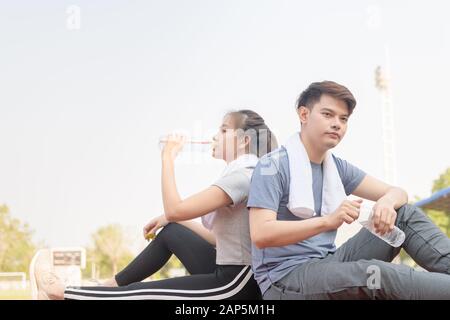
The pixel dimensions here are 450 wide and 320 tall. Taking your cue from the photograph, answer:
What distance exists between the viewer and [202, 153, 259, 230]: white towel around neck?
1.57 m

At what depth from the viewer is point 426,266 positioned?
1367 millimetres

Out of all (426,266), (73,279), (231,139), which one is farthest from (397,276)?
(73,279)

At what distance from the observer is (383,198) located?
4.56ft

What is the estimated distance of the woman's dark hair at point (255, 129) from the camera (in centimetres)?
167

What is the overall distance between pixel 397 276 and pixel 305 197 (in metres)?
0.27

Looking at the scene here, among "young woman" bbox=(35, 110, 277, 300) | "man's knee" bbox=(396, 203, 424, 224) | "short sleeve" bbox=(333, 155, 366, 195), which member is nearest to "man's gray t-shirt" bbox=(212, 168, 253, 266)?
"young woman" bbox=(35, 110, 277, 300)

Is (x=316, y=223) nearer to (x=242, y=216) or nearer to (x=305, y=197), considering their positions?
(x=305, y=197)

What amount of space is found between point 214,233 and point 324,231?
422 millimetres

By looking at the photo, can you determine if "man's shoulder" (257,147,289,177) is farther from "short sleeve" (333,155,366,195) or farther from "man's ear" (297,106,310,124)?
"short sleeve" (333,155,366,195)

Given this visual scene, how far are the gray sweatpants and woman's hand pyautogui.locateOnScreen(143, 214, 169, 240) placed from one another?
55cm

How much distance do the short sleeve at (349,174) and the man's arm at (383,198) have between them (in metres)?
0.01

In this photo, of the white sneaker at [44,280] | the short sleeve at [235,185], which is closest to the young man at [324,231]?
the short sleeve at [235,185]

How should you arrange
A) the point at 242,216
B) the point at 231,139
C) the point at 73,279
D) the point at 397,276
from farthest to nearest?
the point at 73,279 < the point at 231,139 < the point at 242,216 < the point at 397,276

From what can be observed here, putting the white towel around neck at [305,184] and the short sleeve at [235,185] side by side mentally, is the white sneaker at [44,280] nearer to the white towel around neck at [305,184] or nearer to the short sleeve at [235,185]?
the short sleeve at [235,185]
